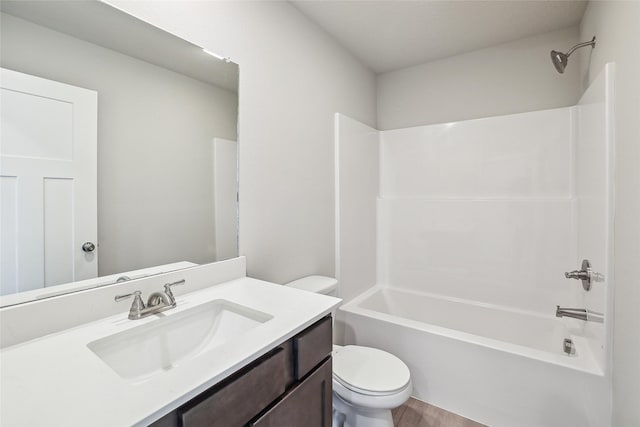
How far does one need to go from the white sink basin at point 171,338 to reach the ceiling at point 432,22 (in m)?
1.86

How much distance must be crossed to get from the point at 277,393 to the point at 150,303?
1.79 feet

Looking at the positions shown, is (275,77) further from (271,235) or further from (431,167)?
(431,167)

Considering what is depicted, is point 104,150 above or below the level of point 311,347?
above

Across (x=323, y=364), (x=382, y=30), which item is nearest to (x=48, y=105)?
(x=323, y=364)

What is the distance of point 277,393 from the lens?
85 cm

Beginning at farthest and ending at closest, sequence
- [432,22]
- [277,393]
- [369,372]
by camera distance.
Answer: [432,22], [369,372], [277,393]

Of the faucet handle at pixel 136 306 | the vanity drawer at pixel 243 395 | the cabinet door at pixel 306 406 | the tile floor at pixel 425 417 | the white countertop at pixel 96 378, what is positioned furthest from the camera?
the tile floor at pixel 425 417

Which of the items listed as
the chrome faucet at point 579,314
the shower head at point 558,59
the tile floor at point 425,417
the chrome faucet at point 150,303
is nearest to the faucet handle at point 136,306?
the chrome faucet at point 150,303

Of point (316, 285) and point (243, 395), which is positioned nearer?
point (243, 395)

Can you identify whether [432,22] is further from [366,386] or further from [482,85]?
[366,386]

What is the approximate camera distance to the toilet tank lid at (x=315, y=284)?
5.59 feet

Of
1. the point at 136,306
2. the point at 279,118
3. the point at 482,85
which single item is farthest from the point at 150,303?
the point at 482,85

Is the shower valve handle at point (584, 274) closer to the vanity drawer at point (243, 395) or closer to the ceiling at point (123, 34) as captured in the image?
the vanity drawer at point (243, 395)

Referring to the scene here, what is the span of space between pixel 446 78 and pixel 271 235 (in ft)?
7.10
